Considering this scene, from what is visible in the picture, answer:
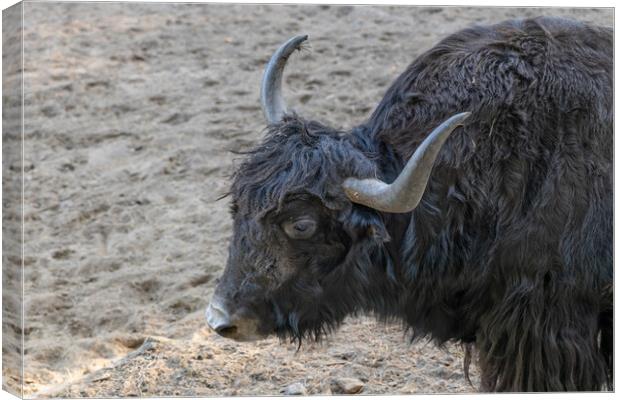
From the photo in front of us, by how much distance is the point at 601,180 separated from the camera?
4.43m

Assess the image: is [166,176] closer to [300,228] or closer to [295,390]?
[295,390]

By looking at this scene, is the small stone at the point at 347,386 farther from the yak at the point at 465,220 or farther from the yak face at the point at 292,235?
the yak face at the point at 292,235

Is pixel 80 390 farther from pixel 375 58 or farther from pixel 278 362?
pixel 375 58

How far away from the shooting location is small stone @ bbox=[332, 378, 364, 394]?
510cm

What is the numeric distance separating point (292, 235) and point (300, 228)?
4 centimetres

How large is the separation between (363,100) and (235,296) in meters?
4.20

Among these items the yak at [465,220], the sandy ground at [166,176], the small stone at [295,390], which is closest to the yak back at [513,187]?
the yak at [465,220]

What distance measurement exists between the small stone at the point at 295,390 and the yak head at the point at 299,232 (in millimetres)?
760

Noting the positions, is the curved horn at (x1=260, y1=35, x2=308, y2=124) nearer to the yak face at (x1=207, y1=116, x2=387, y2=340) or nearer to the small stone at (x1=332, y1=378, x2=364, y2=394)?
the yak face at (x1=207, y1=116, x2=387, y2=340)

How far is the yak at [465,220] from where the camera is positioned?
4.30 m

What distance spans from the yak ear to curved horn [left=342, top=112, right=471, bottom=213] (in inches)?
2.1

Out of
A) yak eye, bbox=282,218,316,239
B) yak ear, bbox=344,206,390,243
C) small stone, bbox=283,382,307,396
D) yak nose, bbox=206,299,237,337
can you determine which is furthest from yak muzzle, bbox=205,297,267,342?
small stone, bbox=283,382,307,396

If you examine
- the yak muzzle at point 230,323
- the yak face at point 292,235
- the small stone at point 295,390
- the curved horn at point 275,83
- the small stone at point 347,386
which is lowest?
the small stone at point 295,390

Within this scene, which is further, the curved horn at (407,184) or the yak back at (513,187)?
the yak back at (513,187)
